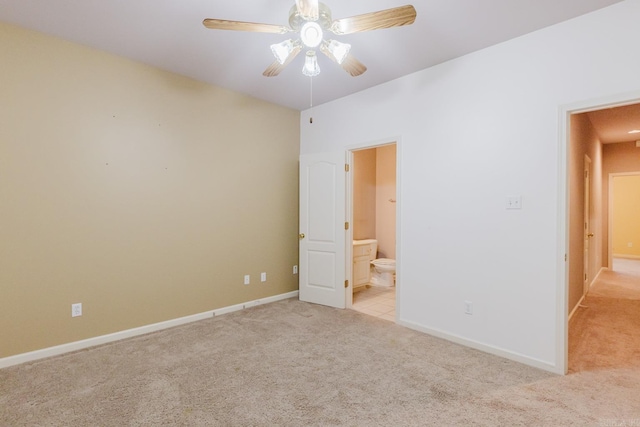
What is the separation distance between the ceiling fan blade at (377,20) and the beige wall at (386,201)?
4129 mm

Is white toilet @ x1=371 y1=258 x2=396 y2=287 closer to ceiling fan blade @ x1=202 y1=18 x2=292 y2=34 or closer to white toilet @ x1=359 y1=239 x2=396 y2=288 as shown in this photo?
white toilet @ x1=359 y1=239 x2=396 y2=288

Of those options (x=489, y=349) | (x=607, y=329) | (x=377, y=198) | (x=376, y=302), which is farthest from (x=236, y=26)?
(x=377, y=198)

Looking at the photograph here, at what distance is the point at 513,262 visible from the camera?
8.79 feet

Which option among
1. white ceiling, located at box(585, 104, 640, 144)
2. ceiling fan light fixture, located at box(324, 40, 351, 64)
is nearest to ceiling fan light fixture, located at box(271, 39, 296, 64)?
ceiling fan light fixture, located at box(324, 40, 351, 64)

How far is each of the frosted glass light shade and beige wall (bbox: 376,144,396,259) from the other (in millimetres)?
4195

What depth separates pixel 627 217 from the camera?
8.03 metres

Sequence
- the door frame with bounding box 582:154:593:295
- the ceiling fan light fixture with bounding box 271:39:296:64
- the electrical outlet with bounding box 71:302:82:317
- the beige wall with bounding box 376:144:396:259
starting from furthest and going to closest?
the beige wall with bounding box 376:144:396:259
the door frame with bounding box 582:154:593:295
the electrical outlet with bounding box 71:302:82:317
the ceiling fan light fixture with bounding box 271:39:296:64

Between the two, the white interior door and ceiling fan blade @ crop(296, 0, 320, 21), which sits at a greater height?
ceiling fan blade @ crop(296, 0, 320, 21)

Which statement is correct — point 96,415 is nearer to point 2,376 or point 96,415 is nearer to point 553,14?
point 2,376

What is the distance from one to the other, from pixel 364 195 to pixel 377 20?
165 inches

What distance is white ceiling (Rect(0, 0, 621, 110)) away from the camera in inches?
88.4

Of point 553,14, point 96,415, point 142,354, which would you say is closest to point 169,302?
point 142,354

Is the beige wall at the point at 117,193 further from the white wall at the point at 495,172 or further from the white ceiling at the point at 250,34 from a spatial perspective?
the white wall at the point at 495,172

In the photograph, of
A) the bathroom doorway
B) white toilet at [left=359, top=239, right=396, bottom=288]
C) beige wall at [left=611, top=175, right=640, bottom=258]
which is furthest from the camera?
beige wall at [left=611, top=175, right=640, bottom=258]
